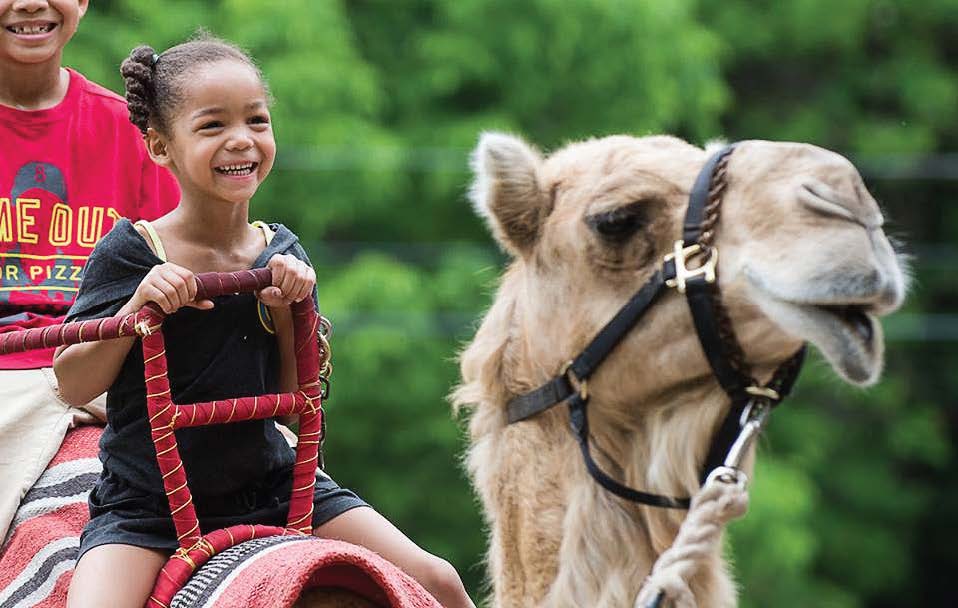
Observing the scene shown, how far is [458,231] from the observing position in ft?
60.8

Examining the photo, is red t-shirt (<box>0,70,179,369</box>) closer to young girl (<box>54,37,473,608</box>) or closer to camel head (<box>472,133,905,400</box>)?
young girl (<box>54,37,473,608</box>)

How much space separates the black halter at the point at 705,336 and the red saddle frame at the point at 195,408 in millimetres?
623

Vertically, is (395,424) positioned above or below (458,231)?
below

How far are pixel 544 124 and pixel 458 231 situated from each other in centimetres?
150

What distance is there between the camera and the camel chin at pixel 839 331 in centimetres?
363

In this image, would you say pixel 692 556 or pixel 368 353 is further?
pixel 368 353

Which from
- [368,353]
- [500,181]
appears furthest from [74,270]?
[368,353]

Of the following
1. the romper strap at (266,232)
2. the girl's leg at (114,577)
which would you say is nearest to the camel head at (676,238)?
the romper strap at (266,232)

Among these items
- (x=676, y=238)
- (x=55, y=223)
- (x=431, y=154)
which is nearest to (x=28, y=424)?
(x=55, y=223)

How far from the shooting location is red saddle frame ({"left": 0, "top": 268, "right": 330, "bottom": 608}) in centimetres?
375

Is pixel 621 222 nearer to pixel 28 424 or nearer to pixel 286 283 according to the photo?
pixel 286 283

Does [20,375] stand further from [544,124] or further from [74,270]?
[544,124]

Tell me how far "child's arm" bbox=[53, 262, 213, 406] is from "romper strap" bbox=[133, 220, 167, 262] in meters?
0.15

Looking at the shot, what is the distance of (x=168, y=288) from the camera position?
3.69 m
